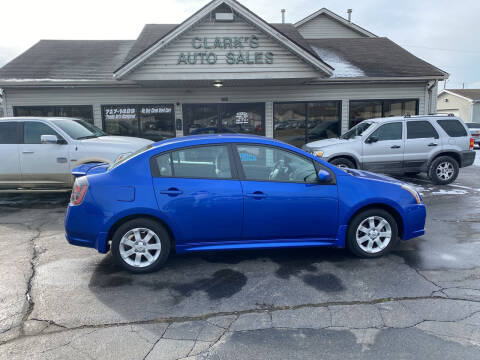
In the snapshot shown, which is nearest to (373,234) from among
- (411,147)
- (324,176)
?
(324,176)

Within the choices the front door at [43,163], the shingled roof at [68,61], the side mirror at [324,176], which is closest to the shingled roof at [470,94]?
the shingled roof at [68,61]

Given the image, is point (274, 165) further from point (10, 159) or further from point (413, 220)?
point (10, 159)

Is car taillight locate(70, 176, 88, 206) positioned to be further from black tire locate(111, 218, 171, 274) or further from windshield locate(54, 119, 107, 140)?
windshield locate(54, 119, 107, 140)

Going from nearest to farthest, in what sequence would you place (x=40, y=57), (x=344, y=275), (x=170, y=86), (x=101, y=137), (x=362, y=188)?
(x=344, y=275) → (x=362, y=188) → (x=101, y=137) → (x=170, y=86) → (x=40, y=57)

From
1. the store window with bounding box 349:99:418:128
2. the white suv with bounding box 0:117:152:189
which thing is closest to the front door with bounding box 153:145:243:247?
the white suv with bounding box 0:117:152:189

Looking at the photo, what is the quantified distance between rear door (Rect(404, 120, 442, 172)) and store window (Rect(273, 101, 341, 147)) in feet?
12.8

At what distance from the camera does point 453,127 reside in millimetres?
9430


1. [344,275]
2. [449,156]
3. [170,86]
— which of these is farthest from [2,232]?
[449,156]

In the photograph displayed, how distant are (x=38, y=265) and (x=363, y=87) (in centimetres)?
1155

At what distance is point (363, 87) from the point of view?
1285cm

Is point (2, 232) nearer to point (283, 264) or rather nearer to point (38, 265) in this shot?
point (38, 265)

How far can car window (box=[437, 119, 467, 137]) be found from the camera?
9.40m

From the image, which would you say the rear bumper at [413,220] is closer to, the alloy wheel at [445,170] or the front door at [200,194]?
the front door at [200,194]

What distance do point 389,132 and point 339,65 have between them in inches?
199
